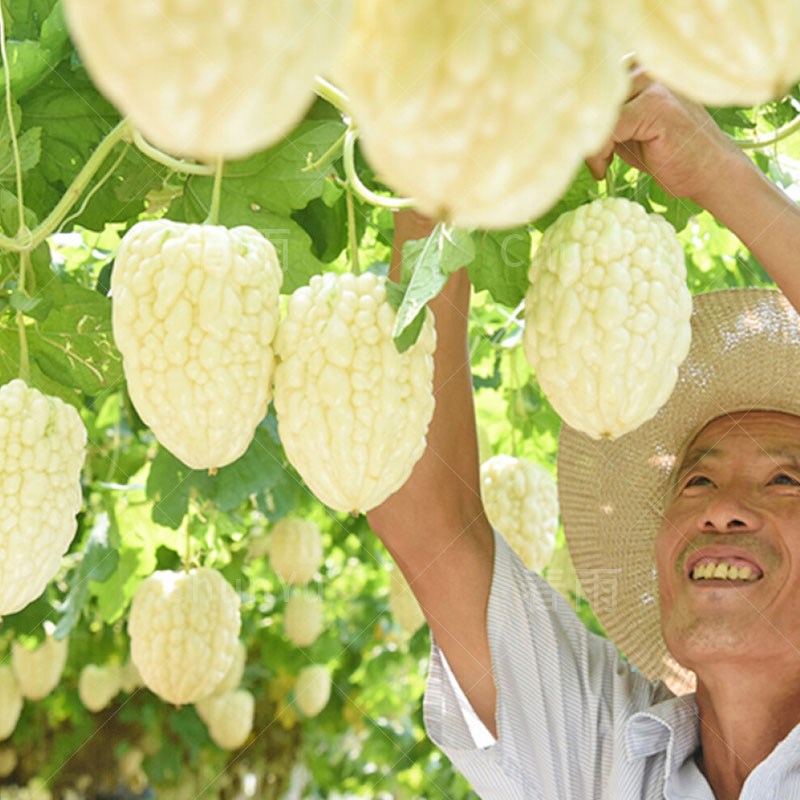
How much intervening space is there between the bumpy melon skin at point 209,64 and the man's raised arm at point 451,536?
176 centimetres

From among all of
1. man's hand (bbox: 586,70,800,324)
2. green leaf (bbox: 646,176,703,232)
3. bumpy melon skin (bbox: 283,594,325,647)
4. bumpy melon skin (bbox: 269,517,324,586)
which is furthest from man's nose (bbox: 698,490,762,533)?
bumpy melon skin (bbox: 283,594,325,647)

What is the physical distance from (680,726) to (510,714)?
31 cm

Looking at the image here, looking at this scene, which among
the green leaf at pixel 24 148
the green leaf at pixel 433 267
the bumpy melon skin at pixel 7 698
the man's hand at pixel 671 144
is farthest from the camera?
the bumpy melon skin at pixel 7 698

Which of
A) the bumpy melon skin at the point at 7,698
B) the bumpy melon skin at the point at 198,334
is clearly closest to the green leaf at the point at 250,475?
the bumpy melon skin at the point at 198,334

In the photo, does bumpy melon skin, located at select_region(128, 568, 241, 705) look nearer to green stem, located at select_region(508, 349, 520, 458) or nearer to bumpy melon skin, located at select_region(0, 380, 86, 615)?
green stem, located at select_region(508, 349, 520, 458)

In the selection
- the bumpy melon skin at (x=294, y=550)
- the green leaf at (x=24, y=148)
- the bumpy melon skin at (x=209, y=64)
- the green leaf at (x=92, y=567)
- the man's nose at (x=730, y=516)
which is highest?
the bumpy melon skin at (x=209, y=64)

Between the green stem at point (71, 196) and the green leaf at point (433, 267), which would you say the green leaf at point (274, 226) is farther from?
the green leaf at point (433, 267)

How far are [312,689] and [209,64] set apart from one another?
20.5ft

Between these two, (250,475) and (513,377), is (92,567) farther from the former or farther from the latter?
(513,377)

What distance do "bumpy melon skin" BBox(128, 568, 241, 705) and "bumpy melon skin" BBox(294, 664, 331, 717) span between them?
3.13 m

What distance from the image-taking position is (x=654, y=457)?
2.69 metres

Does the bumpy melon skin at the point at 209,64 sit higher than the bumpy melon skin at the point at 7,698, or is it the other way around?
the bumpy melon skin at the point at 209,64

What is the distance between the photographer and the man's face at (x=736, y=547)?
2.30m

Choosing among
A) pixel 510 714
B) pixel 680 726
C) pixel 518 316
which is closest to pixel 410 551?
pixel 510 714
